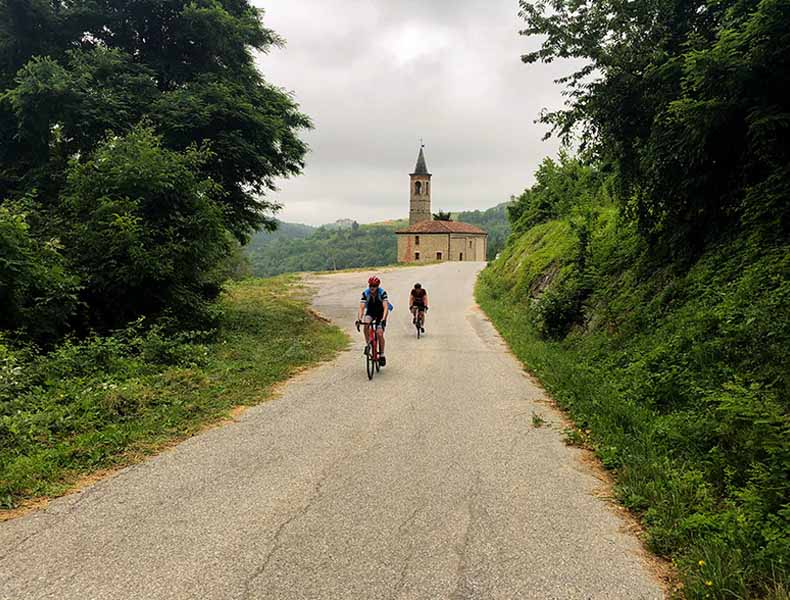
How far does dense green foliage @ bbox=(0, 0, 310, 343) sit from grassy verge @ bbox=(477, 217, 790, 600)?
8.88 metres

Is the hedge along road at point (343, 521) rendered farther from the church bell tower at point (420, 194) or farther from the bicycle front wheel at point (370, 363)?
A: the church bell tower at point (420, 194)

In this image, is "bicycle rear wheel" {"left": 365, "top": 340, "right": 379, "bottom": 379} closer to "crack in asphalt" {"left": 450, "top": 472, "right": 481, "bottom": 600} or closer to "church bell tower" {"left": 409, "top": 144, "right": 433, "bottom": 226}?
"crack in asphalt" {"left": 450, "top": 472, "right": 481, "bottom": 600}

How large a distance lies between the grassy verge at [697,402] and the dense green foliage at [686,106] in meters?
0.83

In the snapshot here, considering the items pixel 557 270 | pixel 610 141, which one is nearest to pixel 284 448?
pixel 610 141

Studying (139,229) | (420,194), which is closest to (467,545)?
(139,229)

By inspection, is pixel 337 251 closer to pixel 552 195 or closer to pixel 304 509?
pixel 552 195

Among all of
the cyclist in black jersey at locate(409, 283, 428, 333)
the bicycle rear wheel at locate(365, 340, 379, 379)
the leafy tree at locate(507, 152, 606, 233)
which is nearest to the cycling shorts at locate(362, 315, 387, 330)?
the bicycle rear wheel at locate(365, 340, 379, 379)

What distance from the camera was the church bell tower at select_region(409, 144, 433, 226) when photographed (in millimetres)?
94750

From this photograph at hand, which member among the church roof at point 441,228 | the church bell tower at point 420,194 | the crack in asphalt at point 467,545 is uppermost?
the church bell tower at point 420,194

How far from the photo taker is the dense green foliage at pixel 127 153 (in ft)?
34.2

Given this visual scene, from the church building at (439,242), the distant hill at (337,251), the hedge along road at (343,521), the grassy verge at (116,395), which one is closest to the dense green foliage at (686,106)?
the hedge along road at (343,521)

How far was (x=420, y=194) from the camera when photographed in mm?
95250

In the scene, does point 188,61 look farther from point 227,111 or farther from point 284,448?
point 284,448

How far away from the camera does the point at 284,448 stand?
18.9ft
